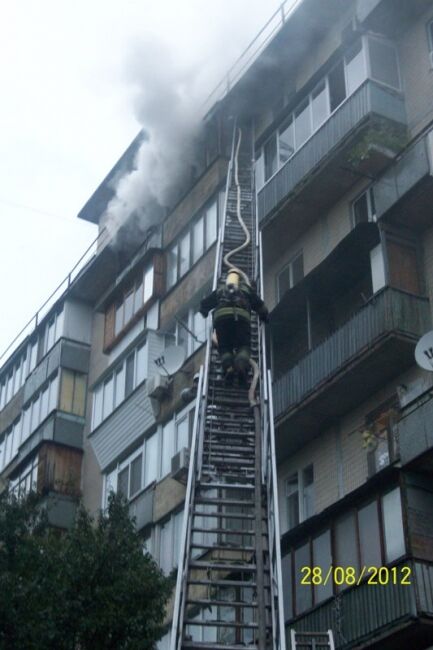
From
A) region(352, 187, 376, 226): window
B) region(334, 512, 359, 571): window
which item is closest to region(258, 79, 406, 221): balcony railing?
region(352, 187, 376, 226): window

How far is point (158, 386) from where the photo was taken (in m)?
28.3

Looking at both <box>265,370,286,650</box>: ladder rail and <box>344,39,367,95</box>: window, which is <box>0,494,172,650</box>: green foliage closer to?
<box>265,370,286,650</box>: ladder rail

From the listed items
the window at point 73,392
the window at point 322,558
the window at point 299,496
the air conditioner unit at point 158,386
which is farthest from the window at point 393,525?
the window at point 73,392

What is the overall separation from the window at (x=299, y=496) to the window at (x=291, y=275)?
14.5 ft

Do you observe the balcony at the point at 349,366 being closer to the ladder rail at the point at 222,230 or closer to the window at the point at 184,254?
the ladder rail at the point at 222,230

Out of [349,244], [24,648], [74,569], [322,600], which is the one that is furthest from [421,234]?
[24,648]

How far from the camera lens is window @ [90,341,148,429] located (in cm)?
3062

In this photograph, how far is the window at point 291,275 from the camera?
1032 inches

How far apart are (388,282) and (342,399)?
98.4 inches

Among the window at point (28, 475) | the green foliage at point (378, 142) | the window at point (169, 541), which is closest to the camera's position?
the green foliage at point (378, 142)

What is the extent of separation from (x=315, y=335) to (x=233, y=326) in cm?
494

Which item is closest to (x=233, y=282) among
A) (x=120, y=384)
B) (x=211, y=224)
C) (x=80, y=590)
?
(x=80, y=590)

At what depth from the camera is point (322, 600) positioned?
64.9 feet

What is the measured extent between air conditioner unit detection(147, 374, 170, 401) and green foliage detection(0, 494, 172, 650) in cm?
1016
